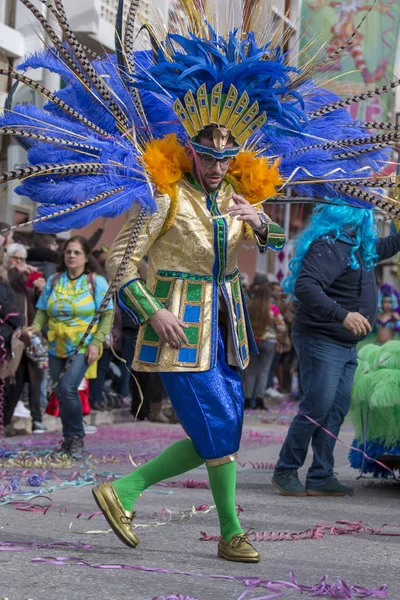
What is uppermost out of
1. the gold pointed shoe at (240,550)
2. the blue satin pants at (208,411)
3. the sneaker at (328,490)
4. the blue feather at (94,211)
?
the blue feather at (94,211)

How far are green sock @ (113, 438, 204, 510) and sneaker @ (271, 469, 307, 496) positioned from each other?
2102 millimetres

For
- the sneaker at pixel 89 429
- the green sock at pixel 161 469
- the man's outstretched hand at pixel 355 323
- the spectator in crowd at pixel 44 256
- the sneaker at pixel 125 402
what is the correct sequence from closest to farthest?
the green sock at pixel 161 469 < the man's outstretched hand at pixel 355 323 < the sneaker at pixel 89 429 < the spectator in crowd at pixel 44 256 < the sneaker at pixel 125 402

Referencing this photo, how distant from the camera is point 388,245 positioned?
694cm

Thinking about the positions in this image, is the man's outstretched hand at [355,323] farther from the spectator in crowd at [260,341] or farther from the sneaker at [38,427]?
the spectator in crowd at [260,341]

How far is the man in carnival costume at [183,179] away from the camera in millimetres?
4531

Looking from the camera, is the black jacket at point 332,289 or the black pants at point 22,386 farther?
the black pants at point 22,386

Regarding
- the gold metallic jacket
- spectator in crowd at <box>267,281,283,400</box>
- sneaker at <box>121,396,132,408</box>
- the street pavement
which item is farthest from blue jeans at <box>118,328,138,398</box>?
the gold metallic jacket

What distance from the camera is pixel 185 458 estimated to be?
4805mm

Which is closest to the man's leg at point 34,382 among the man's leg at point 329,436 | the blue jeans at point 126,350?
the blue jeans at point 126,350

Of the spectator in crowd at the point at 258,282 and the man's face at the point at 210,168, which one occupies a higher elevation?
the man's face at the point at 210,168

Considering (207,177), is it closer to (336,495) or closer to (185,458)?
(185,458)

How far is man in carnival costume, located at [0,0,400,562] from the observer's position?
178 inches

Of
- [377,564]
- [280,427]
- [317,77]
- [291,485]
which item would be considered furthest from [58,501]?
[280,427]

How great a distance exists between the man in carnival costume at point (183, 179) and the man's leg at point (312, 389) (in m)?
1.85
